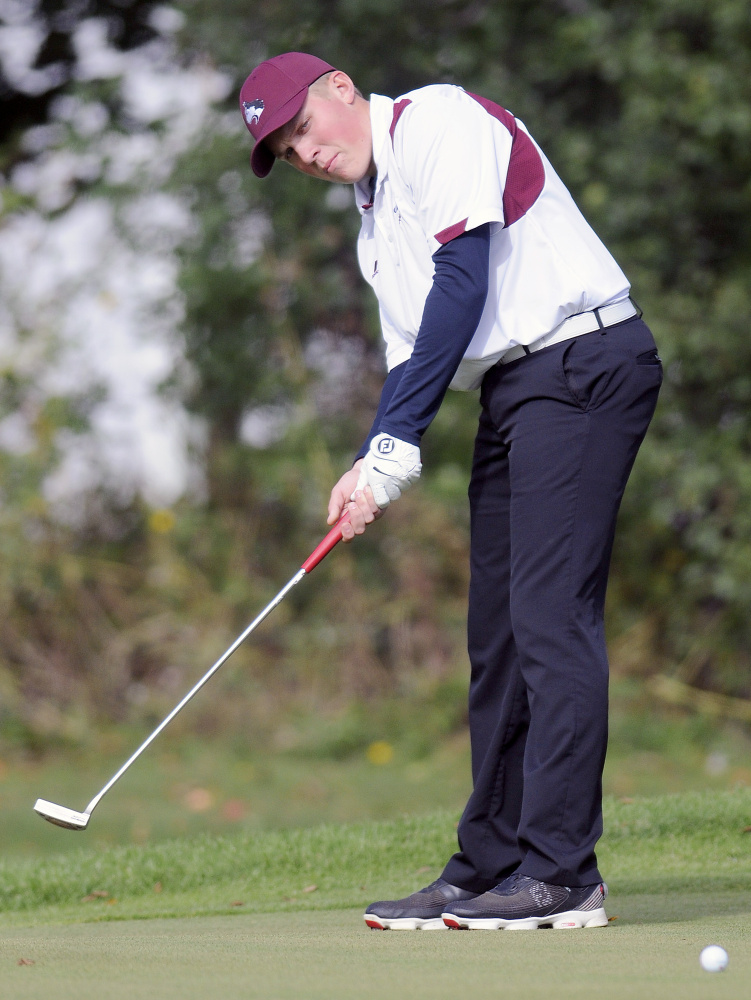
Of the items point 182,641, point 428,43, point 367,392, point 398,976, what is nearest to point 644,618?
point 367,392

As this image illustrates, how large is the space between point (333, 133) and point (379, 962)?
1672 millimetres

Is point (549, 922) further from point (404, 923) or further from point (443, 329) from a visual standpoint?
point (443, 329)

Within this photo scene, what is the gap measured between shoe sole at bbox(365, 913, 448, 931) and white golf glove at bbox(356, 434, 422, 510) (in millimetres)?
885

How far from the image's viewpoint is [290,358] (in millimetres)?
8602

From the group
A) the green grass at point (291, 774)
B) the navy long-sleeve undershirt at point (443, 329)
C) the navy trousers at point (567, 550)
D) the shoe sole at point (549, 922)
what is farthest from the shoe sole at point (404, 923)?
the green grass at point (291, 774)

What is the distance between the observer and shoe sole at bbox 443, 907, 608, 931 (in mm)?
2748

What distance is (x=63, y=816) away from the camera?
314 cm

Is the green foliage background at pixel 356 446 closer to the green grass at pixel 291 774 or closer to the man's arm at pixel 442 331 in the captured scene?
the green grass at pixel 291 774

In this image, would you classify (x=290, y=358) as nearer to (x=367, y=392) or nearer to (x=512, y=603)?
(x=367, y=392)

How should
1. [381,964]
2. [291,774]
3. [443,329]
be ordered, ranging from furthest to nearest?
[291,774] < [443,329] < [381,964]

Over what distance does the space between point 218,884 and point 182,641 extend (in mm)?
4522

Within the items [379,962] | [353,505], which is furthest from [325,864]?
[379,962]

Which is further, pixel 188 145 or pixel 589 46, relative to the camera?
pixel 188 145

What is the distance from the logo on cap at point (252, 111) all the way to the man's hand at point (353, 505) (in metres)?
0.77
